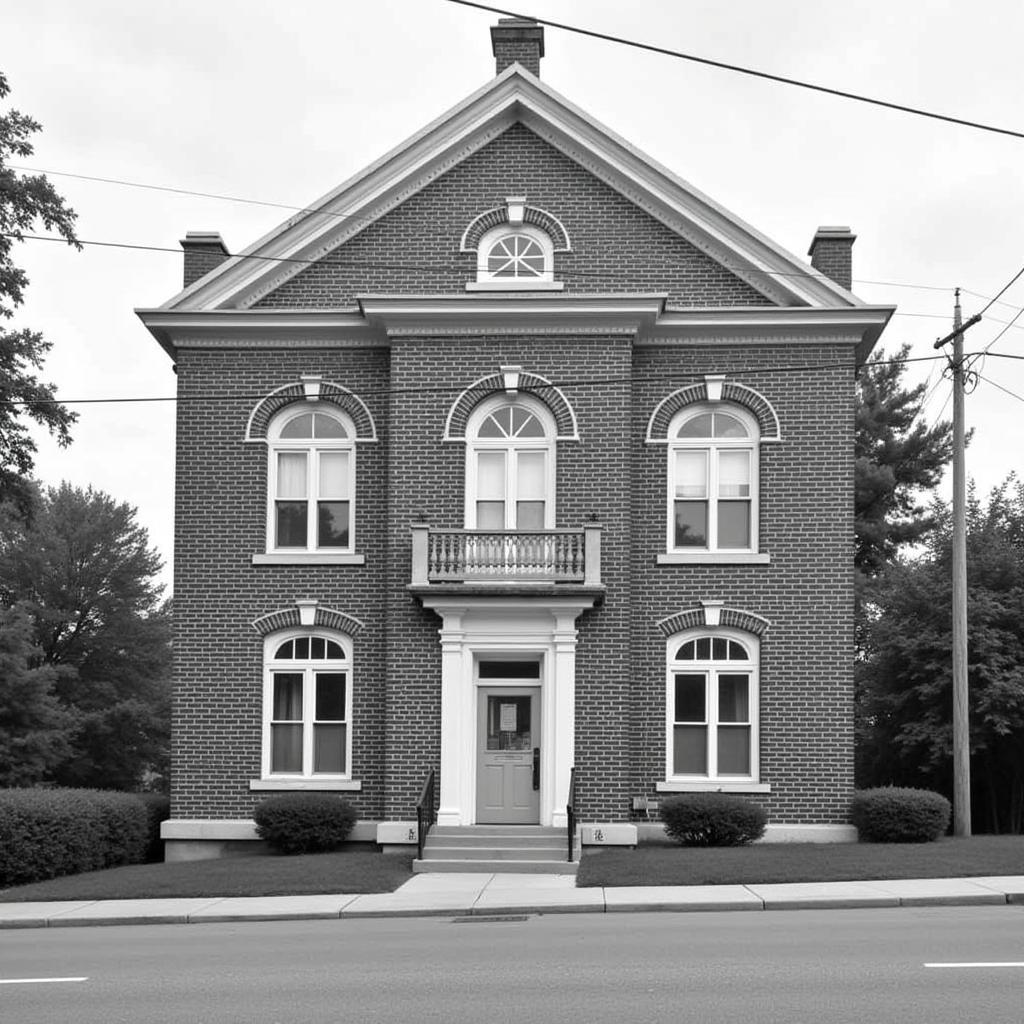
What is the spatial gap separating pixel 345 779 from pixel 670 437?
7509 mm

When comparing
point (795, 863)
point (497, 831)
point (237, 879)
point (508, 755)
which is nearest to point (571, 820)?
point (497, 831)

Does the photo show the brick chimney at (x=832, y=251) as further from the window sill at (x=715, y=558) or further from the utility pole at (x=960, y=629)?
the window sill at (x=715, y=558)

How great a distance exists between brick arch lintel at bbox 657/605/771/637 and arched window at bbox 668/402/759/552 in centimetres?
99

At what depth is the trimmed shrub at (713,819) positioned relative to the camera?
23.3 metres

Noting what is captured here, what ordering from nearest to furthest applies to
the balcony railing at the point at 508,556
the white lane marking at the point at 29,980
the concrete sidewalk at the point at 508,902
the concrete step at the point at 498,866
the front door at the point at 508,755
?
the white lane marking at the point at 29,980, the concrete sidewalk at the point at 508,902, the concrete step at the point at 498,866, the balcony railing at the point at 508,556, the front door at the point at 508,755

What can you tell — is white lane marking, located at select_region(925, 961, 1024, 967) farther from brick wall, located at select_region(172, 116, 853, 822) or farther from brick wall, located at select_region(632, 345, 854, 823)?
brick wall, located at select_region(632, 345, 854, 823)

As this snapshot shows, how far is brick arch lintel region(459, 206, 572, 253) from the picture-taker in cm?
2514

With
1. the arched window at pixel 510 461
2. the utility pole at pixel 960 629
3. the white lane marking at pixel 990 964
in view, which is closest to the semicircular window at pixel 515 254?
the arched window at pixel 510 461

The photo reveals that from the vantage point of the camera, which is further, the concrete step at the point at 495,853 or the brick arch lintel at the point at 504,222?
the brick arch lintel at the point at 504,222

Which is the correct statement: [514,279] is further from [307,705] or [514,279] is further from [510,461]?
[307,705]

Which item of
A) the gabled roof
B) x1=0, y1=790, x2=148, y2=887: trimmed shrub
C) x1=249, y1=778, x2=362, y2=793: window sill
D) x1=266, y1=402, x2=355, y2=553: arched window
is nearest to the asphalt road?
x1=0, y1=790, x2=148, y2=887: trimmed shrub

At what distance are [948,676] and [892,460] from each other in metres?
22.0

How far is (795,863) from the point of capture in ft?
67.7

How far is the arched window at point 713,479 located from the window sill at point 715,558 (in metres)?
0.12
